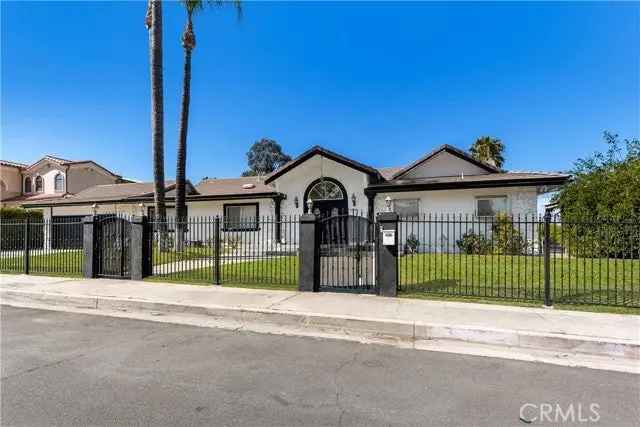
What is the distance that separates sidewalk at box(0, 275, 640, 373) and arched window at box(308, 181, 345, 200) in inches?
438

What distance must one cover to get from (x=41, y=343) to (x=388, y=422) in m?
5.11

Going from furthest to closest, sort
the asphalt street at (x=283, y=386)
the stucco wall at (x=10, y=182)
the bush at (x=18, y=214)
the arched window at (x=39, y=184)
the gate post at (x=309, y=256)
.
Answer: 1. the arched window at (x=39, y=184)
2. the stucco wall at (x=10, y=182)
3. the bush at (x=18, y=214)
4. the gate post at (x=309, y=256)
5. the asphalt street at (x=283, y=386)

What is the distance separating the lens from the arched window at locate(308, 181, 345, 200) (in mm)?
19609

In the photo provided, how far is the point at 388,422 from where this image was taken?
3318mm

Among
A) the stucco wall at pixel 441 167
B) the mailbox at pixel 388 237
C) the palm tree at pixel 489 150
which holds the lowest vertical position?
the mailbox at pixel 388 237

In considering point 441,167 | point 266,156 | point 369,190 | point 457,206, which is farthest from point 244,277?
point 266,156

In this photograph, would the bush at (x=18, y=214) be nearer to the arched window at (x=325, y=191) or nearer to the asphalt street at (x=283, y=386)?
the arched window at (x=325, y=191)

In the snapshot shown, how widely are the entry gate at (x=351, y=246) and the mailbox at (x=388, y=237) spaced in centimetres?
25

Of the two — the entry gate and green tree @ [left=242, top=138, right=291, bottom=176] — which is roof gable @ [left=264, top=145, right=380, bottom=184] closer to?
the entry gate

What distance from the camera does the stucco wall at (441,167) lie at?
19.5 metres

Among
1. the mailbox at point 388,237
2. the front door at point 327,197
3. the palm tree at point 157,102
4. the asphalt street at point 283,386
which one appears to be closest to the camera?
the asphalt street at point 283,386

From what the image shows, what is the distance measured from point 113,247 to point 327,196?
434 inches

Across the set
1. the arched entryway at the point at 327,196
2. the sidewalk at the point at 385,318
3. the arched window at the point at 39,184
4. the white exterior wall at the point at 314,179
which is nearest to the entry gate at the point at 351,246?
the sidewalk at the point at 385,318

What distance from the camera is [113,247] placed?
1098 cm
